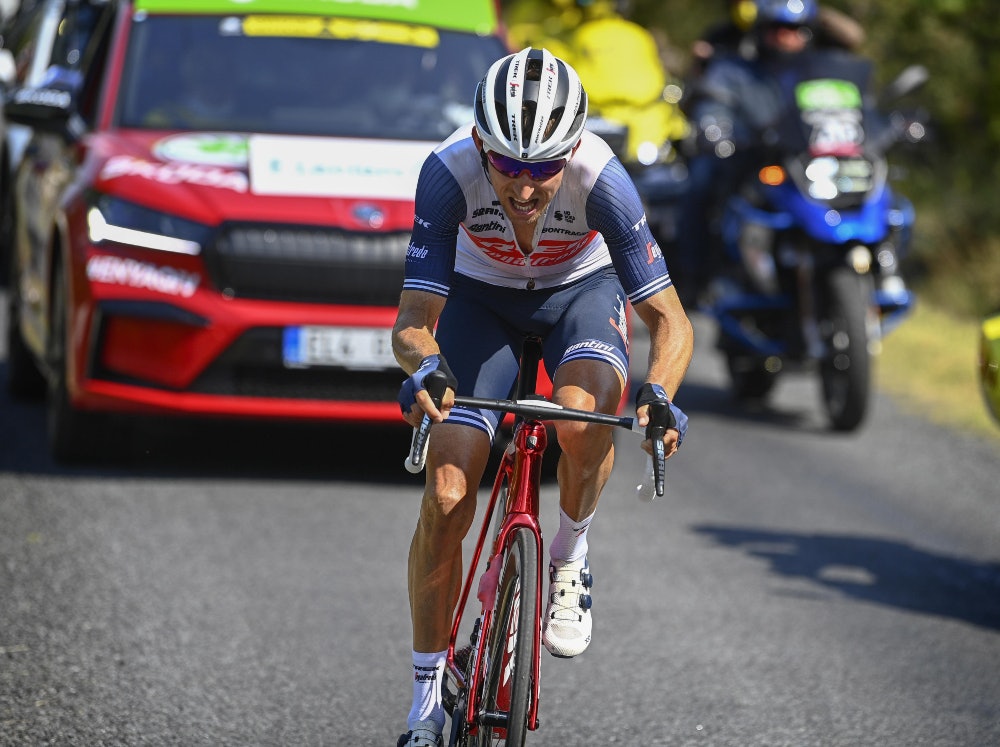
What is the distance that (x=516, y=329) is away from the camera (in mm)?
4859

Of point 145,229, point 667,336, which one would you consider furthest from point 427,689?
point 145,229

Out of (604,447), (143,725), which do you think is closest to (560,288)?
(604,447)

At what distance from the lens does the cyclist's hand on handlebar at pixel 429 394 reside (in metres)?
4.00

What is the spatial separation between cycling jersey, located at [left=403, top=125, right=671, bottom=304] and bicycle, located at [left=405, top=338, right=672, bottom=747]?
39cm

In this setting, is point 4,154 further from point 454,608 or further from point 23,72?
point 454,608

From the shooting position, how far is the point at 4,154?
13.8 meters

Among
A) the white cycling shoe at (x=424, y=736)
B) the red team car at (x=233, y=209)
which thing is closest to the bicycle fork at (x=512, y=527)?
the white cycling shoe at (x=424, y=736)

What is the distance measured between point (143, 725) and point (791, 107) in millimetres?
6745

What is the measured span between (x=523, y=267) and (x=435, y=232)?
369 mm

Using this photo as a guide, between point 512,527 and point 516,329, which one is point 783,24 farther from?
point 512,527

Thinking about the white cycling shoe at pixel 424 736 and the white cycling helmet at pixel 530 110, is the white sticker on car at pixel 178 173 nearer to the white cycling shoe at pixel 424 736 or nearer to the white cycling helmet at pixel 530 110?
the white cycling helmet at pixel 530 110

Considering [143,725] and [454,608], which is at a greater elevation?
[454,608]

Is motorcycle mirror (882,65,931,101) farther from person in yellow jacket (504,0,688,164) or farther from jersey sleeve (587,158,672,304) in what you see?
jersey sleeve (587,158,672,304)

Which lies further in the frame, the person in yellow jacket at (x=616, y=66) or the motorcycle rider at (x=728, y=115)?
the person in yellow jacket at (x=616, y=66)
